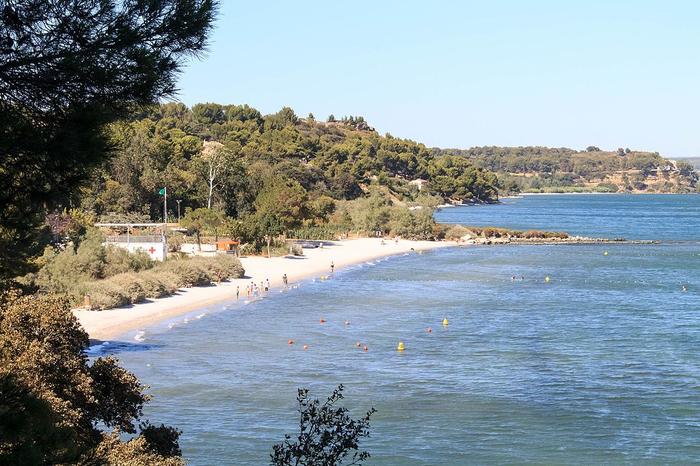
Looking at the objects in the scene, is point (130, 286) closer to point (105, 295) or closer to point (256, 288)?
point (105, 295)

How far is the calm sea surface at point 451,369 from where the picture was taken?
22.7 meters

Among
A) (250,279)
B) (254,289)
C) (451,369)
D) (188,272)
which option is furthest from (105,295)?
(451,369)

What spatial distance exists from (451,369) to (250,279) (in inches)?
972

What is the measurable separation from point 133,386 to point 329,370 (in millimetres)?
14510

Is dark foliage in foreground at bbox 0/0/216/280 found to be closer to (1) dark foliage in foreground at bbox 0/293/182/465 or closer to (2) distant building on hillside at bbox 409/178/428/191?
(1) dark foliage in foreground at bbox 0/293/182/465

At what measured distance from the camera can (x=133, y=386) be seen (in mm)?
16453

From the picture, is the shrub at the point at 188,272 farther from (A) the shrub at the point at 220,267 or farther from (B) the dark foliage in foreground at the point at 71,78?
(B) the dark foliage in foreground at the point at 71,78

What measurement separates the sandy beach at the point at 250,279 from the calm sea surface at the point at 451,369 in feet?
3.94

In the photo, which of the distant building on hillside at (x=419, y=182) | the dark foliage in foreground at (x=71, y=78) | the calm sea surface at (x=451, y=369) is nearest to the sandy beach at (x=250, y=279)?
the calm sea surface at (x=451, y=369)

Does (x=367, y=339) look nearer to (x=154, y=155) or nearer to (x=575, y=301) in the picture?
(x=575, y=301)

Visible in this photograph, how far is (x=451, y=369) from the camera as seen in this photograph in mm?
31078

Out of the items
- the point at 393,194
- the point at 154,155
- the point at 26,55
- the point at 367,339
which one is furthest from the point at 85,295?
the point at 393,194

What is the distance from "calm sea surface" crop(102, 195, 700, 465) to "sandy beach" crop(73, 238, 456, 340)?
120 cm

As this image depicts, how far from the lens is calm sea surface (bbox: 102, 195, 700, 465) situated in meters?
22.7
